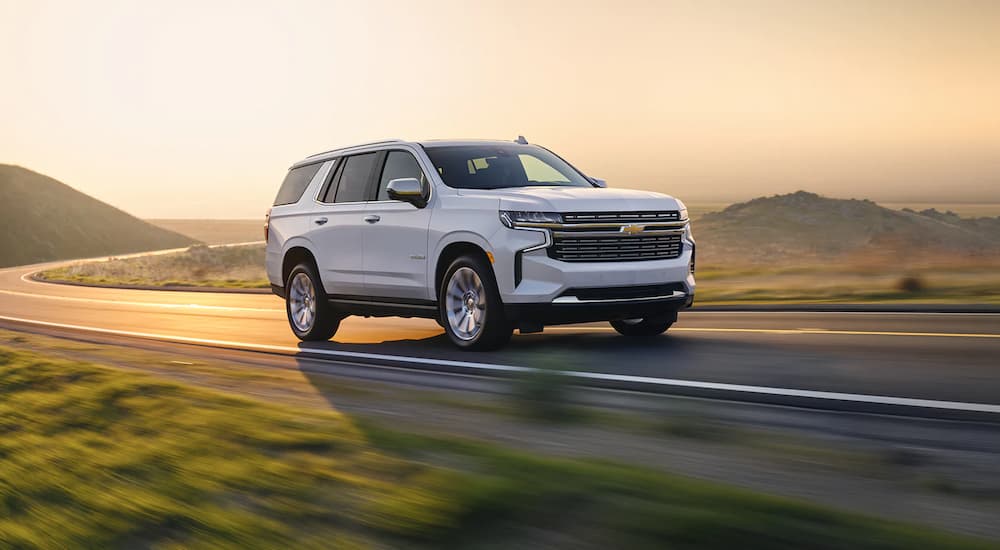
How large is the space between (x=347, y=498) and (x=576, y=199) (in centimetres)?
557

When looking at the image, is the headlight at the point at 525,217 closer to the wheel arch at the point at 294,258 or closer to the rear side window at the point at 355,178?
the rear side window at the point at 355,178

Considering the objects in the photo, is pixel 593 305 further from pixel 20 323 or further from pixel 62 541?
pixel 20 323

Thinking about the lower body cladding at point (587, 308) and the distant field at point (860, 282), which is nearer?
the lower body cladding at point (587, 308)

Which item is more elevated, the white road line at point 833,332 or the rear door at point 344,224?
the rear door at point 344,224

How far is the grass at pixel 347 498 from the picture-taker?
3961 millimetres

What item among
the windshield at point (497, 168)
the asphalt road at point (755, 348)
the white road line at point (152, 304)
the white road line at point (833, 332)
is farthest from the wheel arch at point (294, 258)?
the white road line at point (152, 304)

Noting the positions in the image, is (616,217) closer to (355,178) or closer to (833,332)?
(833,332)

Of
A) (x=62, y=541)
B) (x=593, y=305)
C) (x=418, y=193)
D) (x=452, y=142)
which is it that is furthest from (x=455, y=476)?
(x=452, y=142)

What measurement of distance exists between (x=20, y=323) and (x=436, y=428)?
14.2 metres

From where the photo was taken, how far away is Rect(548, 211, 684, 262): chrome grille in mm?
9695

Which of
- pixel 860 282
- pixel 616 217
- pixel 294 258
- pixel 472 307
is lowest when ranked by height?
pixel 860 282

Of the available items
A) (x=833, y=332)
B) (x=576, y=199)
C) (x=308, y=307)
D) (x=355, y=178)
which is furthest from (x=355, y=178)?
(x=833, y=332)

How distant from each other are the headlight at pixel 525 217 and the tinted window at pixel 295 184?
393cm

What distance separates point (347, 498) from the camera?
4656 millimetres
